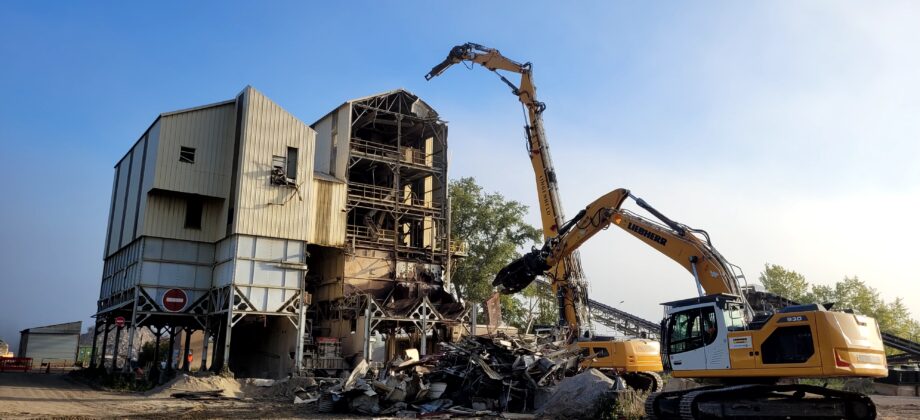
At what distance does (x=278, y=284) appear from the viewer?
31219mm

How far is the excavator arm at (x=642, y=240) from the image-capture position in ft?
55.8

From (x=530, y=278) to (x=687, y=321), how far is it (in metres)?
9.90

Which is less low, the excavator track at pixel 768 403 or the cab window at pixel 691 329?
the cab window at pixel 691 329

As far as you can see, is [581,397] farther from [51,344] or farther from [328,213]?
[51,344]

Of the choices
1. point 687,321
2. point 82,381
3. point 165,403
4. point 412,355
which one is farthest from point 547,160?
point 82,381

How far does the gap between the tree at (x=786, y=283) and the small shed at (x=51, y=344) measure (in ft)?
188

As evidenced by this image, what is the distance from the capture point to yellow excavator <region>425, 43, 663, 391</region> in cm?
2069

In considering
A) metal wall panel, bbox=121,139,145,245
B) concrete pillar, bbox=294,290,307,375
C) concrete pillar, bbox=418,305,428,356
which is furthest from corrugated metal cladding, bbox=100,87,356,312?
concrete pillar, bbox=418,305,428,356

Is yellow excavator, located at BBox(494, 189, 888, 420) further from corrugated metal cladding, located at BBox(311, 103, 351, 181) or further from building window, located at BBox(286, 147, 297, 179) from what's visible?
corrugated metal cladding, located at BBox(311, 103, 351, 181)

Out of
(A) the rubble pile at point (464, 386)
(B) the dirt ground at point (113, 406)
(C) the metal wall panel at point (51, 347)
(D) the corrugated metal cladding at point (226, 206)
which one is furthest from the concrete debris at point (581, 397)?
(C) the metal wall panel at point (51, 347)

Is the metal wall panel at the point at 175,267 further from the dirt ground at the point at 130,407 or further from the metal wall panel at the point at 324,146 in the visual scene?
the metal wall panel at the point at 324,146

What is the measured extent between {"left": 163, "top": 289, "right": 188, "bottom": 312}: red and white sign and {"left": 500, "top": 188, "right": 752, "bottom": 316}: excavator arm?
53.0 feet

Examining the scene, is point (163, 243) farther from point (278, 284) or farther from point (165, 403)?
point (165, 403)

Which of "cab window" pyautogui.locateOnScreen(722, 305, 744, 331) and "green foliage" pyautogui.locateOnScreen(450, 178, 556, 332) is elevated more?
"green foliage" pyautogui.locateOnScreen(450, 178, 556, 332)
